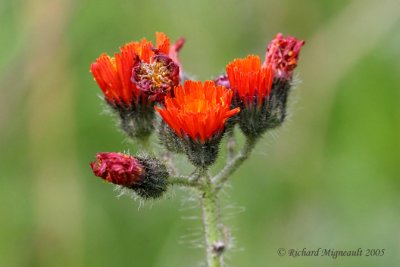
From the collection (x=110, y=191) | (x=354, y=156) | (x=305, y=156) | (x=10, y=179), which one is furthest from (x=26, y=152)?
(x=354, y=156)

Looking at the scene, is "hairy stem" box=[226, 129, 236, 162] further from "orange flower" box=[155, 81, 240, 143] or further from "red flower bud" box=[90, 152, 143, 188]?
"red flower bud" box=[90, 152, 143, 188]

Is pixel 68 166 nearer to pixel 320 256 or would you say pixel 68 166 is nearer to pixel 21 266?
pixel 21 266

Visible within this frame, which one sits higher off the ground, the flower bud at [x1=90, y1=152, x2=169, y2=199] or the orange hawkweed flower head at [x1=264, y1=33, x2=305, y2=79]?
the orange hawkweed flower head at [x1=264, y1=33, x2=305, y2=79]

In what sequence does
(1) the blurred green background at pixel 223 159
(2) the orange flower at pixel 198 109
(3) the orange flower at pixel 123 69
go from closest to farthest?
(2) the orange flower at pixel 198 109
(3) the orange flower at pixel 123 69
(1) the blurred green background at pixel 223 159

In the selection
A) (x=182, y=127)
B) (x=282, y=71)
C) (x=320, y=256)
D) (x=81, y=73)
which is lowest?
(x=320, y=256)

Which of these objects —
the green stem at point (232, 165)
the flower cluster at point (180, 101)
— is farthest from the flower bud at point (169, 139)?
the green stem at point (232, 165)

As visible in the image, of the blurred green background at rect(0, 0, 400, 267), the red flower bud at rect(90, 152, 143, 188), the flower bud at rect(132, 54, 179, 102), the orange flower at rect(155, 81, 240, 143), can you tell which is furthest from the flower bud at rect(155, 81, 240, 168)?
the blurred green background at rect(0, 0, 400, 267)

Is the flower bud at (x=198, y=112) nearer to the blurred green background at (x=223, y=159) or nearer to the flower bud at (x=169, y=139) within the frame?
the flower bud at (x=169, y=139)
